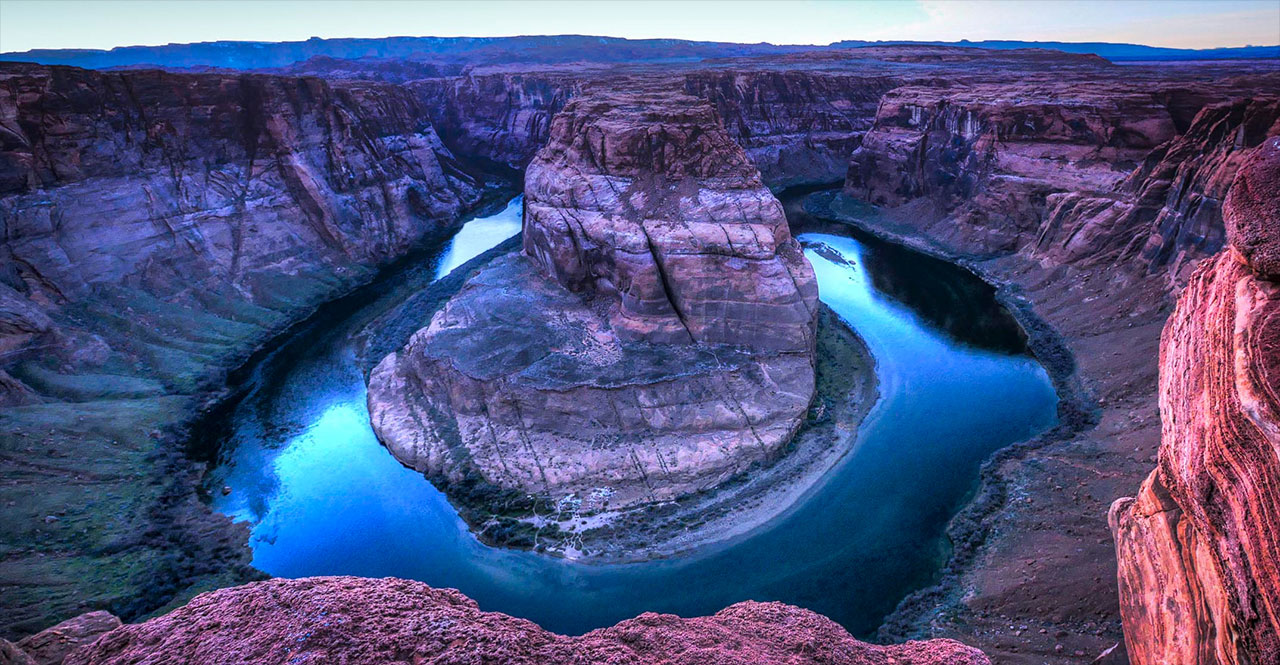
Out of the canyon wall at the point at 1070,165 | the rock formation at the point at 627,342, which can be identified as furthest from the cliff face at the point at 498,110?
the rock formation at the point at 627,342

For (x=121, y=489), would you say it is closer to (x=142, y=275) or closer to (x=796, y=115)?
(x=142, y=275)

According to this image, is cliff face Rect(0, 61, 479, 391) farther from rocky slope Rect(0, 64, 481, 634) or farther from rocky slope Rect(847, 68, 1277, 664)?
rocky slope Rect(847, 68, 1277, 664)

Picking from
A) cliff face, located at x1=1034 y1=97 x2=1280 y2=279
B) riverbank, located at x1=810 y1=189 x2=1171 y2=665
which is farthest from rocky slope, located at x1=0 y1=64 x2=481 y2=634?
cliff face, located at x1=1034 y1=97 x2=1280 y2=279

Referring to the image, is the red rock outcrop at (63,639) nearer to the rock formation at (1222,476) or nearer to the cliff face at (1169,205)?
the rock formation at (1222,476)

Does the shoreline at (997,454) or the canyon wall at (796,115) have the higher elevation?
the canyon wall at (796,115)

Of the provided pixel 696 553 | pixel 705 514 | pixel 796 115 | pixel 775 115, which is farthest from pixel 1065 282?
pixel 796 115
